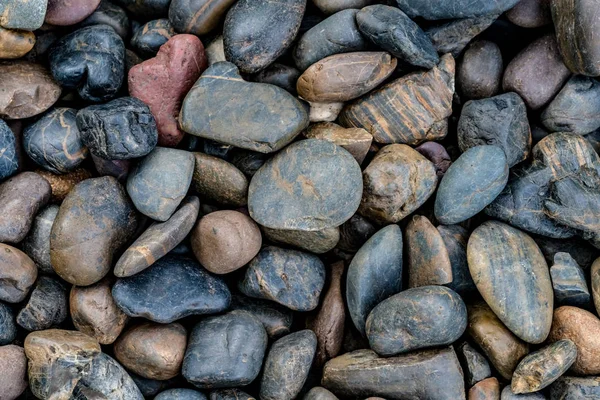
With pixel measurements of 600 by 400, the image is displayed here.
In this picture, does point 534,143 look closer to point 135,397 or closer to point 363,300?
point 363,300

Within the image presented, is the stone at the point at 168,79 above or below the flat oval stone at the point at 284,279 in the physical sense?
above

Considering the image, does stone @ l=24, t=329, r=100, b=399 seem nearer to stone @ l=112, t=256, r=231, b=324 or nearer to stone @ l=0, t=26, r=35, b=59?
stone @ l=112, t=256, r=231, b=324

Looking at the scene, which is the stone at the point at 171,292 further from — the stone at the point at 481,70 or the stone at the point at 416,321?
the stone at the point at 481,70

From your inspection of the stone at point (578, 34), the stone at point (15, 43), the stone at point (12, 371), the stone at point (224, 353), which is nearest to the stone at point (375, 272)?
the stone at point (224, 353)

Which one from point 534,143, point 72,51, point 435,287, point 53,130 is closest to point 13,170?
point 53,130

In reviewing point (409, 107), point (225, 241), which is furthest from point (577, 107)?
point (225, 241)

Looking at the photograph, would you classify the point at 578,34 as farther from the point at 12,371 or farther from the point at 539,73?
the point at 12,371
